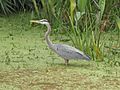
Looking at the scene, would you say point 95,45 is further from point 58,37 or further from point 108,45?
point 58,37

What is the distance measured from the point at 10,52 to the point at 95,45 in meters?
0.98

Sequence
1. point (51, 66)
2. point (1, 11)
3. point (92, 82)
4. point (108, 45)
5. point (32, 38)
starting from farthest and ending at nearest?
1. point (1, 11)
2. point (32, 38)
3. point (108, 45)
4. point (51, 66)
5. point (92, 82)

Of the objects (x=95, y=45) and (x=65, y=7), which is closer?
(x=95, y=45)

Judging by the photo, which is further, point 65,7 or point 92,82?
point 65,7

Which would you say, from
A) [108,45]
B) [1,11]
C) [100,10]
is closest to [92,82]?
[100,10]

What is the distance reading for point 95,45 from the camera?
480cm

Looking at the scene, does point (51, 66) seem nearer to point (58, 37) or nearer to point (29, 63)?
point (29, 63)

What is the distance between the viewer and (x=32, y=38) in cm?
612

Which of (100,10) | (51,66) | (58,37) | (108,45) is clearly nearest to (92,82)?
(51,66)

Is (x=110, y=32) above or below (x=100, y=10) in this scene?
below

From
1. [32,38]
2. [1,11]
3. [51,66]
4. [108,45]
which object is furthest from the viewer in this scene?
[1,11]

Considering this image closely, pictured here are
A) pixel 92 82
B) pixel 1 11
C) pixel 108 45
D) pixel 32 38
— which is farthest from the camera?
pixel 1 11

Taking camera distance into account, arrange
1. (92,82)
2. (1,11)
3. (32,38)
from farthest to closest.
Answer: (1,11) < (32,38) < (92,82)

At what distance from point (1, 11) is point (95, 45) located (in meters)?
3.24
